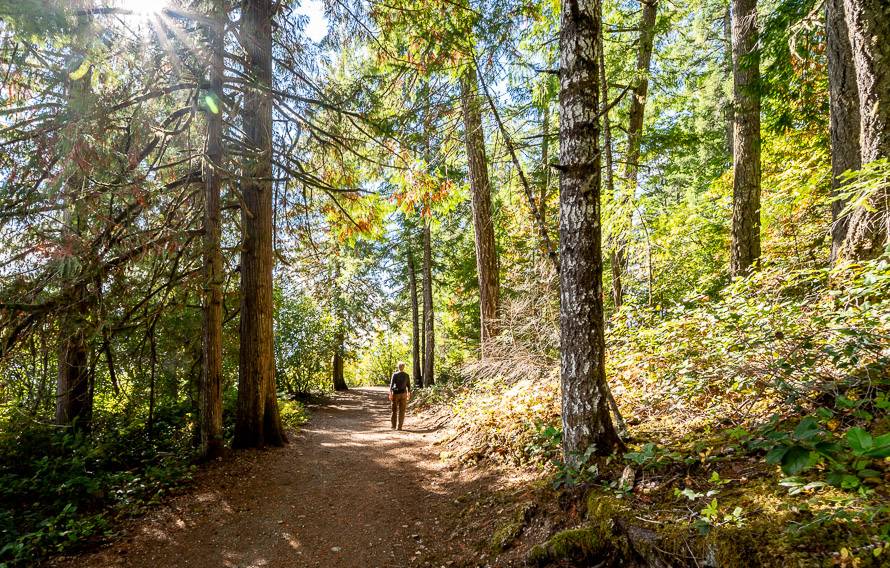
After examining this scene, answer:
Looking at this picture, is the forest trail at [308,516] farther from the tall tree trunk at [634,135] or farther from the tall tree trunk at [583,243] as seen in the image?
the tall tree trunk at [634,135]

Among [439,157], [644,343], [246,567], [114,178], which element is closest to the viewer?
[246,567]

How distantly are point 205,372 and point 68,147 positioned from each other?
361 cm

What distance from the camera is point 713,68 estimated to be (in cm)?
1576

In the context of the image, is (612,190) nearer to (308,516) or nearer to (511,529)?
(511,529)

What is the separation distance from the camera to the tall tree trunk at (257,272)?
7.25 meters

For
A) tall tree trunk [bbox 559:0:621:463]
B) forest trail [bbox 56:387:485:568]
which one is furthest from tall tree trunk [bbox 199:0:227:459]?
tall tree trunk [bbox 559:0:621:463]

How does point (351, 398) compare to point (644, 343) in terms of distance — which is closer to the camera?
point (644, 343)

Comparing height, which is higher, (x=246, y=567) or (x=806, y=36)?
(x=806, y=36)

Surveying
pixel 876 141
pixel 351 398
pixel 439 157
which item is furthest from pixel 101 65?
pixel 351 398

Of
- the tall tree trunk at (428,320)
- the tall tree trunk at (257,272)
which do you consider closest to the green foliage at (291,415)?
the tall tree trunk at (257,272)

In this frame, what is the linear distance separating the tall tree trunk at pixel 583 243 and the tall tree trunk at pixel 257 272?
17.2 ft

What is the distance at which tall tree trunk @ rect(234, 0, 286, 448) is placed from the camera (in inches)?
285

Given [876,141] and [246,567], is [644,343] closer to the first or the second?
[876,141]

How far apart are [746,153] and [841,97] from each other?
99.8 inches
